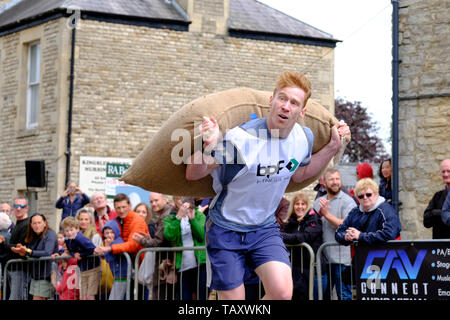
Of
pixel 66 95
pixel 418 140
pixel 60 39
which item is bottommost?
pixel 418 140

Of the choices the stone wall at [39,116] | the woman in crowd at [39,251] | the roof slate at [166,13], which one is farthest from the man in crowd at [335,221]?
the roof slate at [166,13]

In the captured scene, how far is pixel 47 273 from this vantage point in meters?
12.5

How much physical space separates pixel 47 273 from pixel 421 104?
6.80 meters

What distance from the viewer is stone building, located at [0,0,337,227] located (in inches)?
898

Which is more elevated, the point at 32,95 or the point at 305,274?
the point at 32,95

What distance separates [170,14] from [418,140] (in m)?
11.1

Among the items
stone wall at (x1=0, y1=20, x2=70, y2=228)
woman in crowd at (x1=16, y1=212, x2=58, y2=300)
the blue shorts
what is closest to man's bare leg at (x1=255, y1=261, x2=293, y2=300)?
the blue shorts

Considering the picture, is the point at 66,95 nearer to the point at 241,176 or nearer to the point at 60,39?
the point at 60,39

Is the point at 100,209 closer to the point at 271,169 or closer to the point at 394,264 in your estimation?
the point at 394,264

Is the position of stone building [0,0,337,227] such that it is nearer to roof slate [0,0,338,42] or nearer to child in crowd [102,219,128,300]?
roof slate [0,0,338,42]

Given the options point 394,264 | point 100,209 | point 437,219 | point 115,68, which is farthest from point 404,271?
point 115,68

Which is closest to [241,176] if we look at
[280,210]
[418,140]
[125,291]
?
[280,210]

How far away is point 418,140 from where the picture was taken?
14.6 metres

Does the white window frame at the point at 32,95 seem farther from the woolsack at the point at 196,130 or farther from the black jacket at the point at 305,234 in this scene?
the woolsack at the point at 196,130
